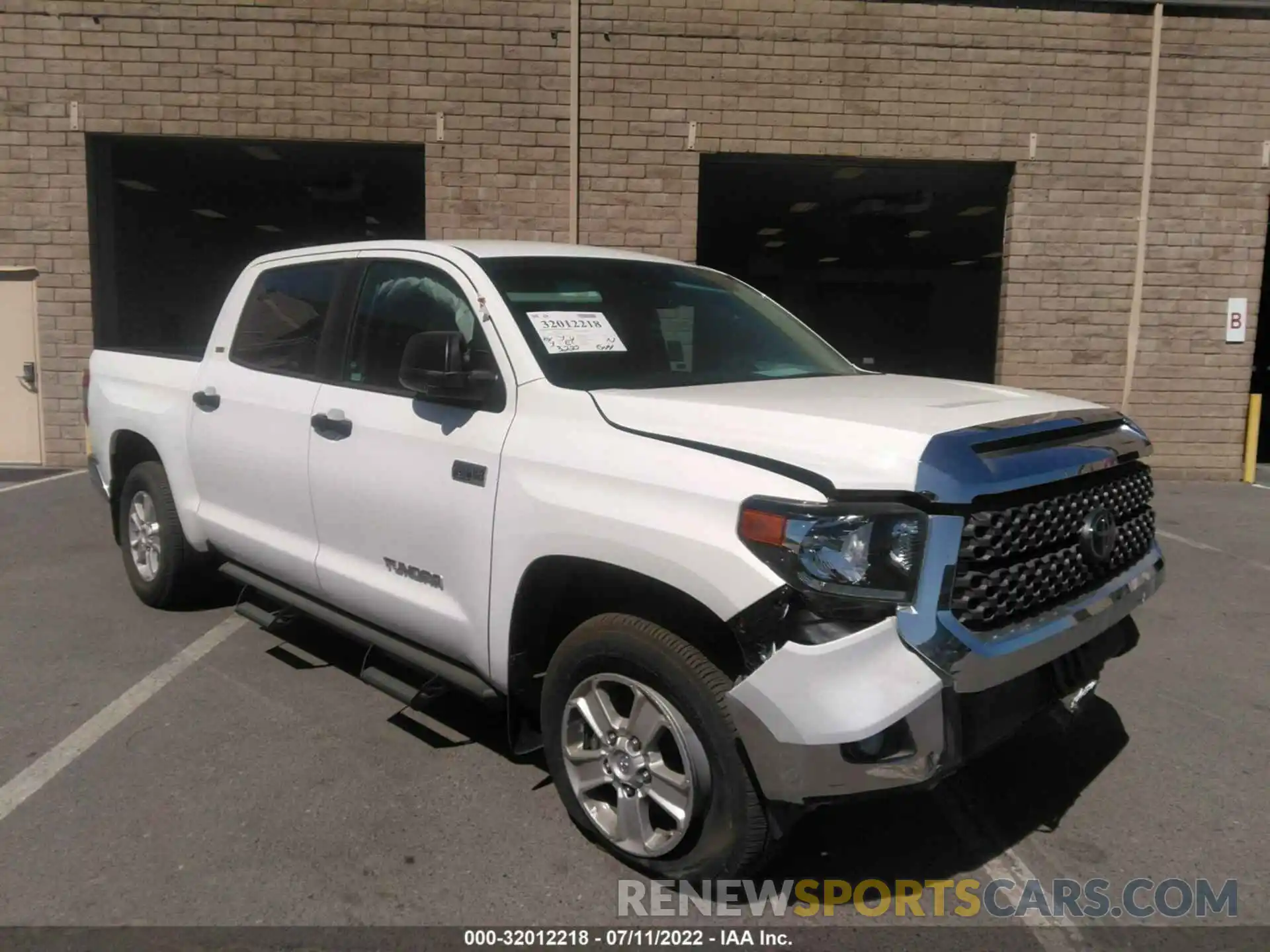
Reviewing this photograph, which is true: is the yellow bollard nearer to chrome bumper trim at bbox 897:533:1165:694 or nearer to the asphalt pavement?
the asphalt pavement

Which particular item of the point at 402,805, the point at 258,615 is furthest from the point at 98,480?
the point at 402,805

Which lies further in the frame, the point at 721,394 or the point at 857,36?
the point at 857,36

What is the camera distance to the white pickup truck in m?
2.57

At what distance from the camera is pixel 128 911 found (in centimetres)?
292

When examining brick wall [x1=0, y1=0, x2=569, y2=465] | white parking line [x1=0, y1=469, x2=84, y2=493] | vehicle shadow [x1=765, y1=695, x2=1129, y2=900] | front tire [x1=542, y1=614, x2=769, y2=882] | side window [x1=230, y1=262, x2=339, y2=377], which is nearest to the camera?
front tire [x1=542, y1=614, x2=769, y2=882]

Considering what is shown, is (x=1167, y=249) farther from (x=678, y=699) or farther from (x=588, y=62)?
(x=678, y=699)

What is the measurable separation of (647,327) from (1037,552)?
1675 mm

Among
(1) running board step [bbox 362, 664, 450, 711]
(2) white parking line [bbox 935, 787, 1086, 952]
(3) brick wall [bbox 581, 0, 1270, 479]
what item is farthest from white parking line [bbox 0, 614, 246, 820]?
(3) brick wall [bbox 581, 0, 1270, 479]

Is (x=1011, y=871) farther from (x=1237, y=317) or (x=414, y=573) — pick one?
(x=1237, y=317)

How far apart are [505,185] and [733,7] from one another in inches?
120

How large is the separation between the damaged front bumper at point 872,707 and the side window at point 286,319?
8.80 feet

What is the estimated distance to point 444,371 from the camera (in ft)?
11.1

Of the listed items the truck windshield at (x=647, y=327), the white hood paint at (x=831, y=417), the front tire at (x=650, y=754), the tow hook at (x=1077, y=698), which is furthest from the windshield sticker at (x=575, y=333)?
the tow hook at (x=1077, y=698)
